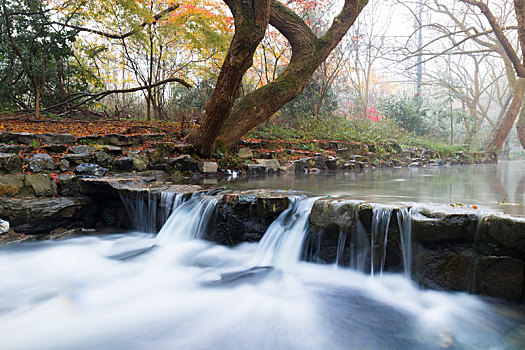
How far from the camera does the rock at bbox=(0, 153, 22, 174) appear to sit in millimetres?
5051

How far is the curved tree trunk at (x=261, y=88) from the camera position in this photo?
19.4 ft

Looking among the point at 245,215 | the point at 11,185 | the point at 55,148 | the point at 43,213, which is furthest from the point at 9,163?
the point at 245,215

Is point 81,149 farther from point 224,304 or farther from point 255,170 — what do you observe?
point 224,304

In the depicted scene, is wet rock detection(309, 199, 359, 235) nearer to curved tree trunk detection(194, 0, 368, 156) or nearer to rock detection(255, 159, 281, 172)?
curved tree trunk detection(194, 0, 368, 156)

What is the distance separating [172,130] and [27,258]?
5.57 metres

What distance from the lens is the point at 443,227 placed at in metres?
2.65

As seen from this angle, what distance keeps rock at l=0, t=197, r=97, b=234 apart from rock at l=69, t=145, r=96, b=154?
156cm

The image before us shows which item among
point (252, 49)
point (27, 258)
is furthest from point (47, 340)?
point (252, 49)

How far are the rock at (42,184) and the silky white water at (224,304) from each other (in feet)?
3.18

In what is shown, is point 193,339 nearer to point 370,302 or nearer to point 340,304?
point 340,304

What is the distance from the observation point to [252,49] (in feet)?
19.4

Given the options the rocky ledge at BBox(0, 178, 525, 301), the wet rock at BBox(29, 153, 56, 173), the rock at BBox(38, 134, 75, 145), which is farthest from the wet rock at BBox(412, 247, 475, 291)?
the rock at BBox(38, 134, 75, 145)

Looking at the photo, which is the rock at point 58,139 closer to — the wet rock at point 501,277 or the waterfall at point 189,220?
the waterfall at point 189,220

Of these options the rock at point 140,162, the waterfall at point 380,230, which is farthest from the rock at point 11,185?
the waterfall at point 380,230
